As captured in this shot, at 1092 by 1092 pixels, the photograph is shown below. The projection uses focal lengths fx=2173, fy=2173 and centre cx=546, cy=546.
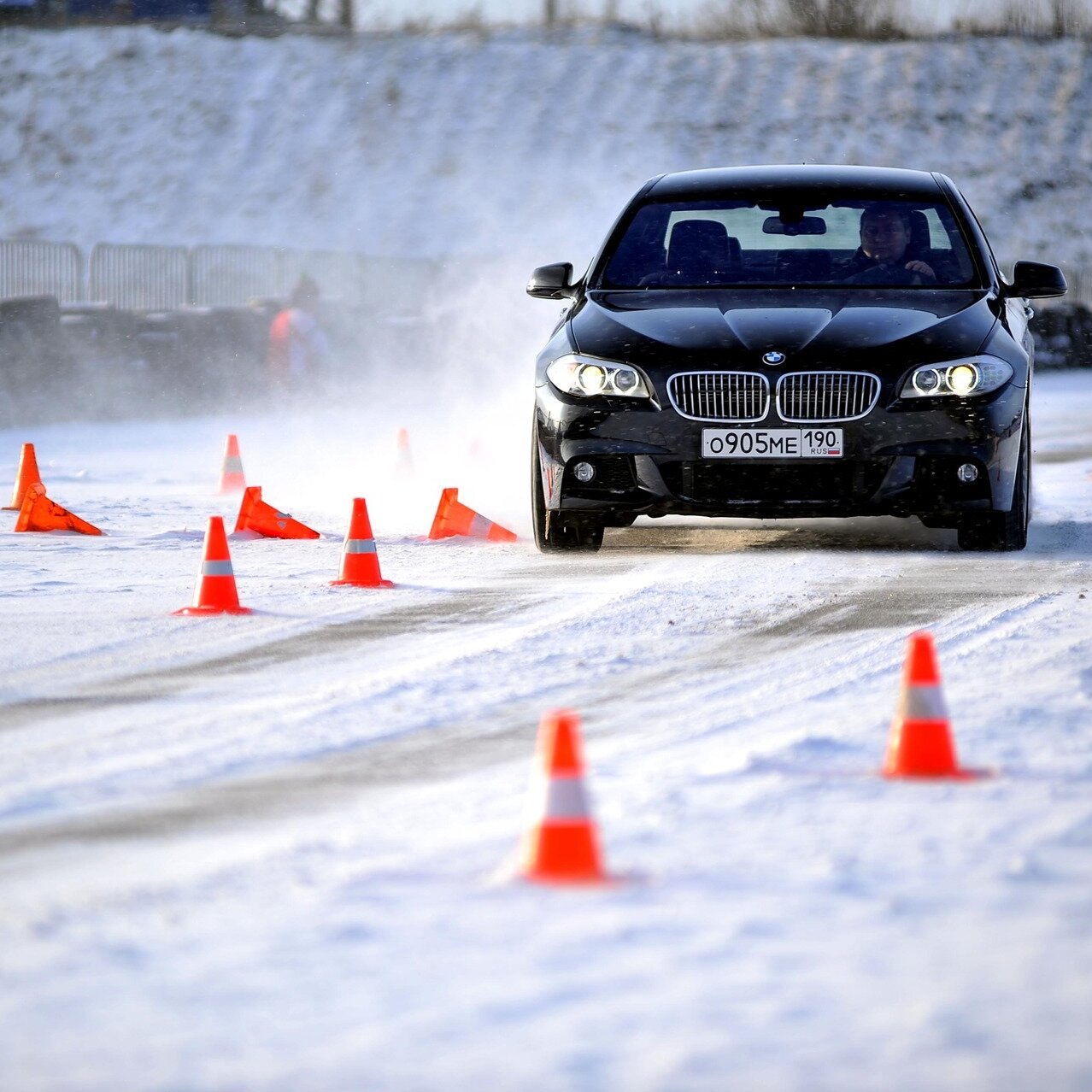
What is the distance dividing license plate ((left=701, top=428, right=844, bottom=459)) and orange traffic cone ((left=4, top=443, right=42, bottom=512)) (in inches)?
179

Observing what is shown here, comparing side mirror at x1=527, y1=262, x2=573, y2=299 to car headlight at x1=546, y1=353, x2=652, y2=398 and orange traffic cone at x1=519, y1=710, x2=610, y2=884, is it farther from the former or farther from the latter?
orange traffic cone at x1=519, y1=710, x2=610, y2=884

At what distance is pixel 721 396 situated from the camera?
8852 mm

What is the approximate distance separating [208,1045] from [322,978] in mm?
343

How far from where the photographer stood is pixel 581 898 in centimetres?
386

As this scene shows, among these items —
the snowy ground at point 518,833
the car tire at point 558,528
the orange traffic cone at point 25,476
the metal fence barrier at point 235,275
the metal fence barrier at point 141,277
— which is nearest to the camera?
the snowy ground at point 518,833

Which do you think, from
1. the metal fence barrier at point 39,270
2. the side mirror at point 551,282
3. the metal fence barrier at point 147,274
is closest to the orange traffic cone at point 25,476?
the side mirror at point 551,282

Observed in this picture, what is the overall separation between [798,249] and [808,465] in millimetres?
1534

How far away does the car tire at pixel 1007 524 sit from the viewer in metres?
9.24

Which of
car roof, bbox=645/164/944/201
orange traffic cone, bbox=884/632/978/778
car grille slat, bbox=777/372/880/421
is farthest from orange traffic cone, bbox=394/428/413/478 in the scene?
Result: orange traffic cone, bbox=884/632/978/778

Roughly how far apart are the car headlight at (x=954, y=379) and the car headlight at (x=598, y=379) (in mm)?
1084

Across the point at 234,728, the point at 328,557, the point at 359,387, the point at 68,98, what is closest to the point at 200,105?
the point at 68,98

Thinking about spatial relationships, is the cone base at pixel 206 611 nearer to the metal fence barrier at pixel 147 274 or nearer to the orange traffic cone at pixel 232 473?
the orange traffic cone at pixel 232 473

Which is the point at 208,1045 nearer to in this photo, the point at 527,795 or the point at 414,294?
the point at 527,795

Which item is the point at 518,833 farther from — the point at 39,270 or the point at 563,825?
the point at 39,270
